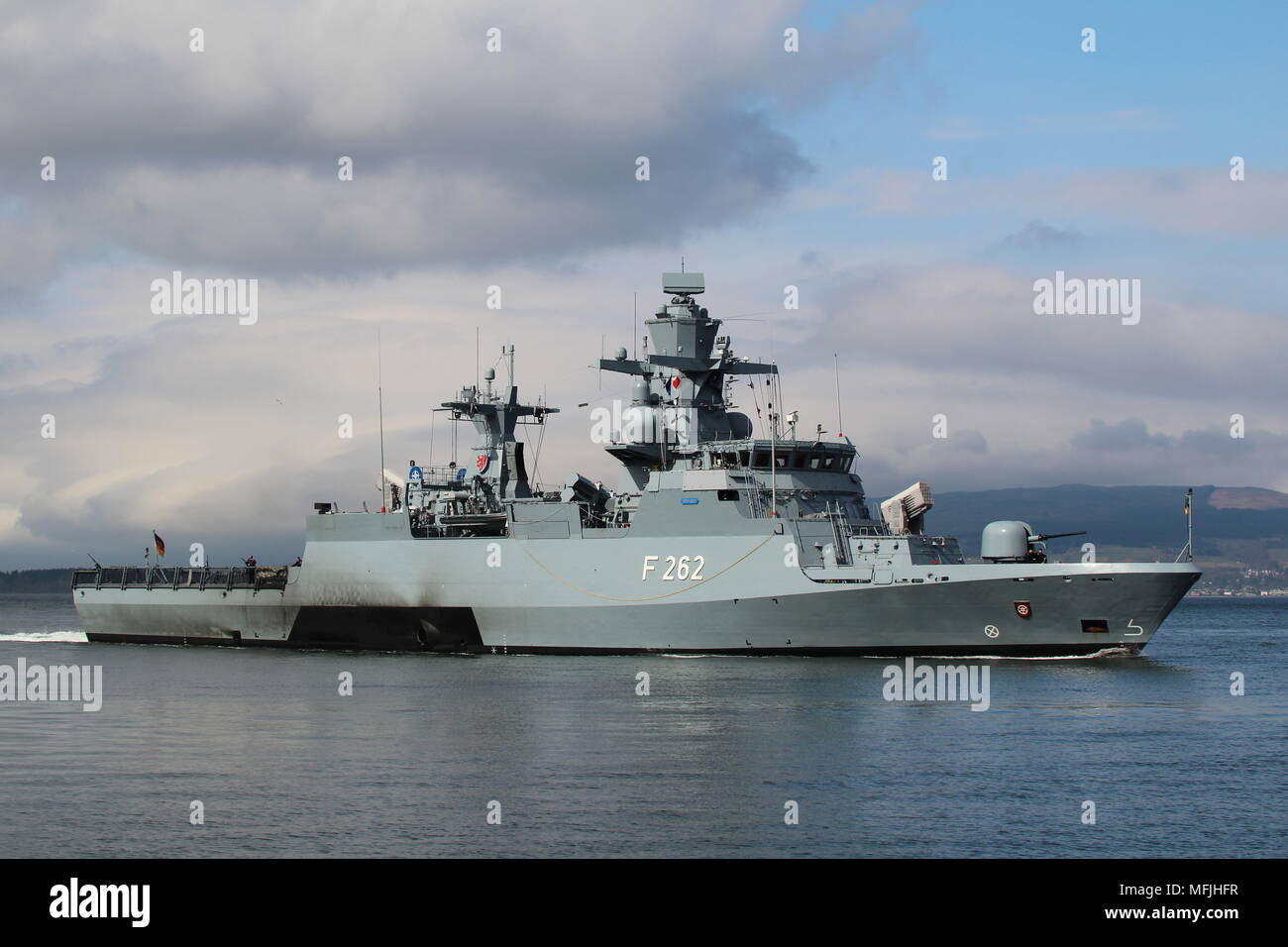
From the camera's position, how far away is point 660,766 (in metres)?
19.9

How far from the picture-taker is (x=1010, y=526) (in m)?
32.2

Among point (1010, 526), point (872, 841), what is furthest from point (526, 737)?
point (1010, 526)

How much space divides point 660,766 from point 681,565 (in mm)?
14232

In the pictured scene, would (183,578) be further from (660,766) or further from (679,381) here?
(660,766)

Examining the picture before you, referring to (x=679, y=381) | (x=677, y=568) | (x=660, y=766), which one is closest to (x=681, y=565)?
(x=677, y=568)

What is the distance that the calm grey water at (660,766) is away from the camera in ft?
52.5

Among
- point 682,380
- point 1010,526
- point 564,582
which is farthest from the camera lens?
point 682,380

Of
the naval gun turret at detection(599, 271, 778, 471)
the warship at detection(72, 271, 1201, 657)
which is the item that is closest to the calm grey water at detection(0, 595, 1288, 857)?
the warship at detection(72, 271, 1201, 657)

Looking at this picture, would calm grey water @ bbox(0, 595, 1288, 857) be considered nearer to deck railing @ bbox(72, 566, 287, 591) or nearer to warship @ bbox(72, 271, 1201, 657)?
warship @ bbox(72, 271, 1201, 657)
